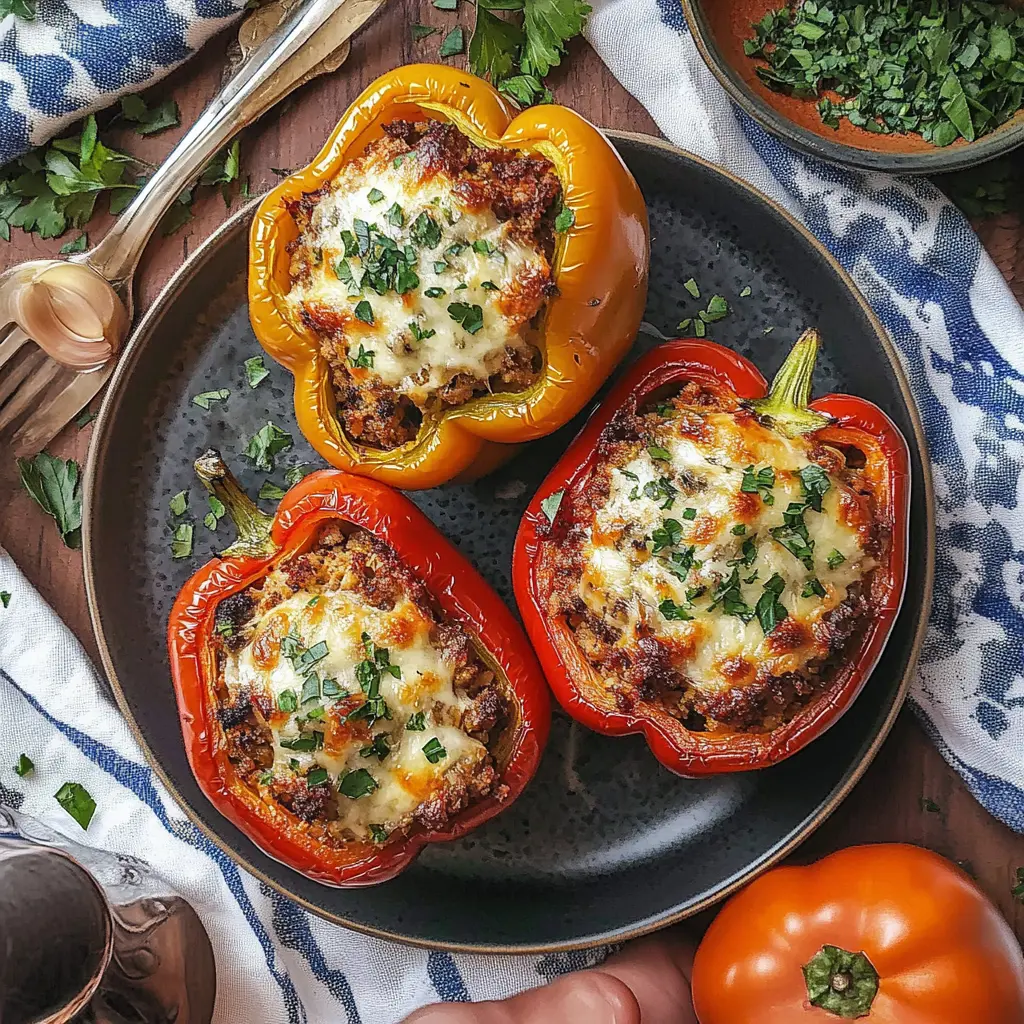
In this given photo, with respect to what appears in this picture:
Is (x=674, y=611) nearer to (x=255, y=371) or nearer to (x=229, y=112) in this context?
(x=255, y=371)

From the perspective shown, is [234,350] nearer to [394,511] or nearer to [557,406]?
[394,511]

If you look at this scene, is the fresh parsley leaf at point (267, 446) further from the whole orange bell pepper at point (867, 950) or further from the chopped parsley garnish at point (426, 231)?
the whole orange bell pepper at point (867, 950)

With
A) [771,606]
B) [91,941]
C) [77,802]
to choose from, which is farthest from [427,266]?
[77,802]

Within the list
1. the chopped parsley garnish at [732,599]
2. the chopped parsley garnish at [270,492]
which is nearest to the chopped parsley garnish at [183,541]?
the chopped parsley garnish at [270,492]

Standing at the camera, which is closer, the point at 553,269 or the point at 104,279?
the point at 553,269

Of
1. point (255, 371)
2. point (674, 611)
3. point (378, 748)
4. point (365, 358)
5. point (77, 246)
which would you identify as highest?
point (77, 246)
